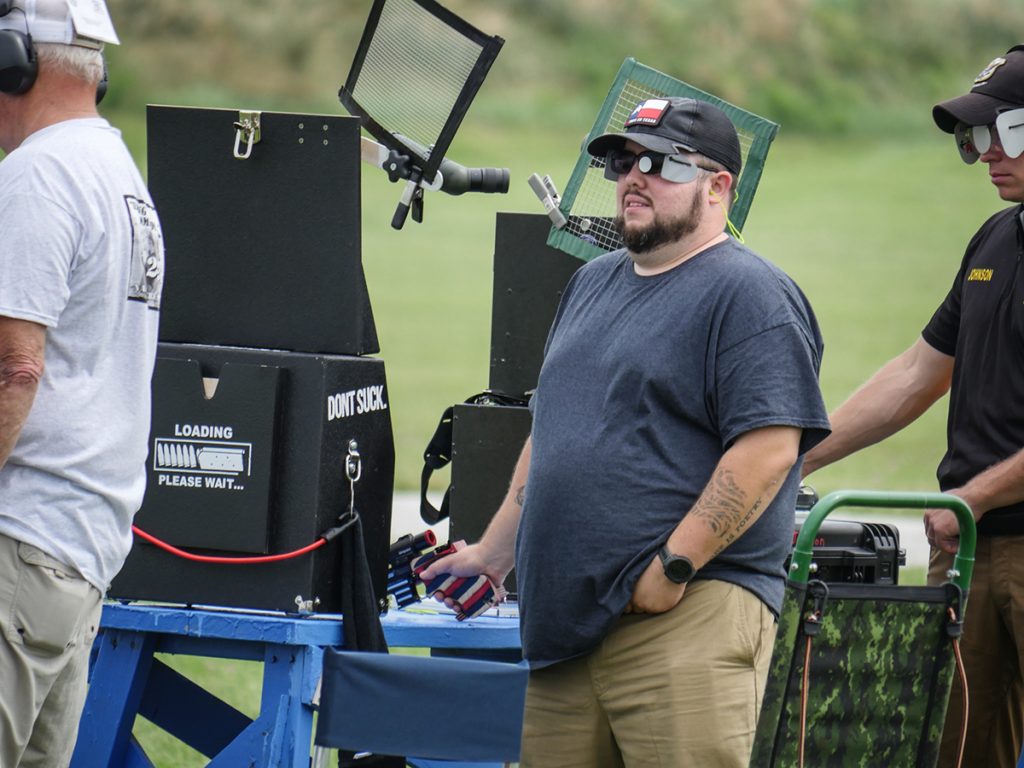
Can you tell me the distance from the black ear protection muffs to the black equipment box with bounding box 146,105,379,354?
713 millimetres

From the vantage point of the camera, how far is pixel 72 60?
9.95 ft

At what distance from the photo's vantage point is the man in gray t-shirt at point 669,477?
129 inches

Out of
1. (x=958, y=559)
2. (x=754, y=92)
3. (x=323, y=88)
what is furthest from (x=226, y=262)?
(x=754, y=92)

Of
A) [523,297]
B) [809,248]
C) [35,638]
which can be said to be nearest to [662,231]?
[523,297]

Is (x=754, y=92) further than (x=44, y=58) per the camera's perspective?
Yes

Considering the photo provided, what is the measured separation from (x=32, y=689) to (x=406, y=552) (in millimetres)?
1187

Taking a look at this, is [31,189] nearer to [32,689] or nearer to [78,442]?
[78,442]

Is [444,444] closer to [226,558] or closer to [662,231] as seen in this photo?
[226,558]

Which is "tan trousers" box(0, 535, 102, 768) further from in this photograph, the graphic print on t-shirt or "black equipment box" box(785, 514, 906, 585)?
"black equipment box" box(785, 514, 906, 585)

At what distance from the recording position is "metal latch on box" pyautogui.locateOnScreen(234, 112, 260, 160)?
364 cm

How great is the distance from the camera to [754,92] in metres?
39.0

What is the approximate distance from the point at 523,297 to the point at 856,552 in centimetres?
113

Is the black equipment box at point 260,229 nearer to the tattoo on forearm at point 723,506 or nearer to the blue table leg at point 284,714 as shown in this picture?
the blue table leg at point 284,714

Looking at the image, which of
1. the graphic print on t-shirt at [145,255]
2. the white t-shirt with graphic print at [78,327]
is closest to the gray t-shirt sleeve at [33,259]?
the white t-shirt with graphic print at [78,327]
